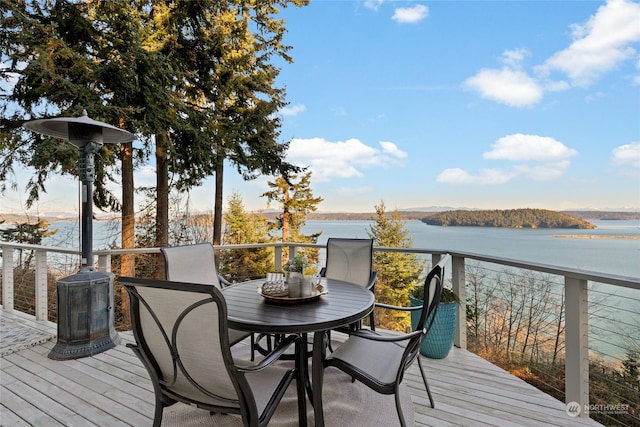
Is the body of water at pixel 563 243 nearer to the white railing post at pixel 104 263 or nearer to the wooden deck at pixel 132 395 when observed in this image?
the wooden deck at pixel 132 395

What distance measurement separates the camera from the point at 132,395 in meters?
2.48

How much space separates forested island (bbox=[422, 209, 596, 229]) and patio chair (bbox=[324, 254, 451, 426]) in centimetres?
733

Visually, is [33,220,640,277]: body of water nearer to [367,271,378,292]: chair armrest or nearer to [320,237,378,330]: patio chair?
[320,237,378,330]: patio chair

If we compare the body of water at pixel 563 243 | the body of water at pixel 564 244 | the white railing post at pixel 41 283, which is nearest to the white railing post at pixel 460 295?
the body of water at pixel 564 244

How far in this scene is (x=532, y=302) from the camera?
18.9 feet

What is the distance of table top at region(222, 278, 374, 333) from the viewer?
68.9 inches

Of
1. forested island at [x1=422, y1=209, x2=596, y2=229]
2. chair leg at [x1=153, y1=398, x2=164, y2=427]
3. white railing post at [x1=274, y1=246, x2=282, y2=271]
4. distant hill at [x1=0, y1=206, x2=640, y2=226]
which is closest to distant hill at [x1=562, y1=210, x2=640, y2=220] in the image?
distant hill at [x1=0, y1=206, x2=640, y2=226]

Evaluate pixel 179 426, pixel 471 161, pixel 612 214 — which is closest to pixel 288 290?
pixel 179 426

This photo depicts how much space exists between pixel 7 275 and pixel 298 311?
484 centimetres

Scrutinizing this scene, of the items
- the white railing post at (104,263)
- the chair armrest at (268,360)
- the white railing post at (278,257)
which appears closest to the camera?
the chair armrest at (268,360)

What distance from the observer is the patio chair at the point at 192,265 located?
8.79 feet

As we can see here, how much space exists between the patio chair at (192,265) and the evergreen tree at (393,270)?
1036 cm

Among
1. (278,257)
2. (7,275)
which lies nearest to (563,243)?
(278,257)

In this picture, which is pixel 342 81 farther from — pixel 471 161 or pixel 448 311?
pixel 448 311
